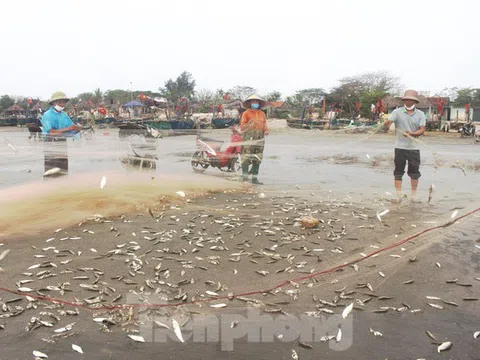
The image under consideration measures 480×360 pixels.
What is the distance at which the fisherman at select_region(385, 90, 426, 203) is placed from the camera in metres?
6.43

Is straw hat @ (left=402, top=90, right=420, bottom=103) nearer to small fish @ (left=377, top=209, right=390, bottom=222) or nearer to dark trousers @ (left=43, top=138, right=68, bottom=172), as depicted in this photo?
small fish @ (left=377, top=209, right=390, bottom=222)

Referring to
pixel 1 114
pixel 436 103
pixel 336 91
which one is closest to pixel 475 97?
pixel 436 103

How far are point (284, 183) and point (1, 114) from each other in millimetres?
61305

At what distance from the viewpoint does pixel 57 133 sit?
21.1 ft

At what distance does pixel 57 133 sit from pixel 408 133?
5.45m

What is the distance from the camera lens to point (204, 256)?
4016 mm

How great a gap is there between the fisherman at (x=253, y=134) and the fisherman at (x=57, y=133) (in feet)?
10.1

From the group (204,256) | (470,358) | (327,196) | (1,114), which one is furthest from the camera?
(1,114)

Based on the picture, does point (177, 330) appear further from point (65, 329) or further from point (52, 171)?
point (52, 171)

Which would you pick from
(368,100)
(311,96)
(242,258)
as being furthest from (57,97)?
(311,96)

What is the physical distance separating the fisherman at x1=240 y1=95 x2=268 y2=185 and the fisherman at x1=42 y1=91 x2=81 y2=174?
308cm

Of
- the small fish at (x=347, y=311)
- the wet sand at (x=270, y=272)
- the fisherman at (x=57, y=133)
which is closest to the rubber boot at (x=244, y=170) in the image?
the wet sand at (x=270, y=272)

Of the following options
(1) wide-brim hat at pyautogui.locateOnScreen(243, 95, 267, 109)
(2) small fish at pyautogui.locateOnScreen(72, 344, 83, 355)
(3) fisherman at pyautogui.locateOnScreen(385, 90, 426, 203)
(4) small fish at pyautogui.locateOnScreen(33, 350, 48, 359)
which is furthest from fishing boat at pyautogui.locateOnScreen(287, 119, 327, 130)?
(4) small fish at pyautogui.locateOnScreen(33, 350, 48, 359)

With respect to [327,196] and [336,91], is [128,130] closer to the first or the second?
[327,196]
